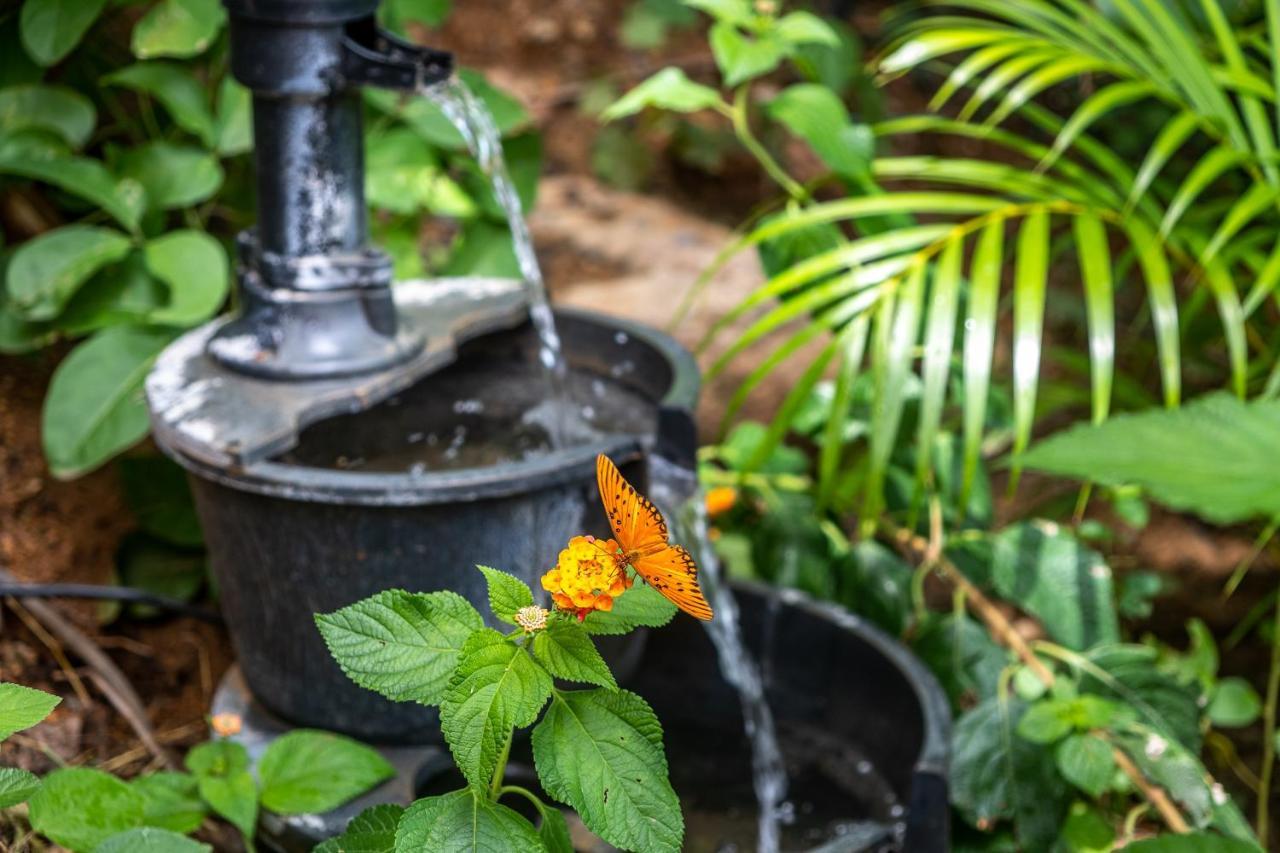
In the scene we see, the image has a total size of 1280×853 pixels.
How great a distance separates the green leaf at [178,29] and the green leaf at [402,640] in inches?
48.2

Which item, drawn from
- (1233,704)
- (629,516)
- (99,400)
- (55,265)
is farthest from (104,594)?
(1233,704)

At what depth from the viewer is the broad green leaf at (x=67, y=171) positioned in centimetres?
204

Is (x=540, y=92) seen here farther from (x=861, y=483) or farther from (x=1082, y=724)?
(x=1082, y=724)

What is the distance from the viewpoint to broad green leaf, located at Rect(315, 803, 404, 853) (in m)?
1.17

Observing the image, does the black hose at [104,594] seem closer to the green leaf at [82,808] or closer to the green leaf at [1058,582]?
the green leaf at [82,808]

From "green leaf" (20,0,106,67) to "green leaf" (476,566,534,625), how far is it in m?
1.31

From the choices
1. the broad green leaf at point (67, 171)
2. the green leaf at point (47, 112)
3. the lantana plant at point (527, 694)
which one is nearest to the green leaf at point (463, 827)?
the lantana plant at point (527, 694)

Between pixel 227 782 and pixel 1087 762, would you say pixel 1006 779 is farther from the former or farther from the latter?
pixel 227 782

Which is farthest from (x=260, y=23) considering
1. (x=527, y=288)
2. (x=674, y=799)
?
(x=674, y=799)

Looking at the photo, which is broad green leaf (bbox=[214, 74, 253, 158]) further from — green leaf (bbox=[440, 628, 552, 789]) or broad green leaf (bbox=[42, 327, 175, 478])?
green leaf (bbox=[440, 628, 552, 789])

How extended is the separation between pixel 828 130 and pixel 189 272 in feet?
3.25

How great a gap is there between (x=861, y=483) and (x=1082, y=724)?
66 cm

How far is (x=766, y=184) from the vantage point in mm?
4273

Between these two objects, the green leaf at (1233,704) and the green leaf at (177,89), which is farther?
the green leaf at (1233,704)
